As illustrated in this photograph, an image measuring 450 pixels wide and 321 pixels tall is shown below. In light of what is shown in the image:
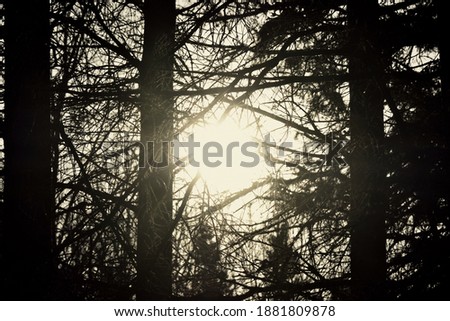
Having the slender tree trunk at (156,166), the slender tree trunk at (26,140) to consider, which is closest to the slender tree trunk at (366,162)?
the slender tree trunk at (156,166)

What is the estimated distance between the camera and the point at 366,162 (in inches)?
232

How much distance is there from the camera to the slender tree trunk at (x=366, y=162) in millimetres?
5473

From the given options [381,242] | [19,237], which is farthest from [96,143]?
[381,242]

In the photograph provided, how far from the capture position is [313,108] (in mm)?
7488

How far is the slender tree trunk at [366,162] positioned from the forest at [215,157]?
0.07ft

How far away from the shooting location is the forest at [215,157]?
17.7 ft

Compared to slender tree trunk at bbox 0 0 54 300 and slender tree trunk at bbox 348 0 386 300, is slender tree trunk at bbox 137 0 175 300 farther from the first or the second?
slender tree trunk at bbox 348 0 386 300

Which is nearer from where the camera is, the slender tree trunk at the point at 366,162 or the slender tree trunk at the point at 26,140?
the slender tree trunk at the point at 366,162

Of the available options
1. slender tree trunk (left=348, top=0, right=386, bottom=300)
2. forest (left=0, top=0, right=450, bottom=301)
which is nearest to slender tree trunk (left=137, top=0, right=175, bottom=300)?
forest (left=0, top=0, right=450, bottom=301)

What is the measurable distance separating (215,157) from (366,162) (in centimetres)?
141

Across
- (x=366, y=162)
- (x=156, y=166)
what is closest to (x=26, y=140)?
(x=156, y=166)

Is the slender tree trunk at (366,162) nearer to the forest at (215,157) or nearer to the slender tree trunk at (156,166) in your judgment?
the forest at (215,157)

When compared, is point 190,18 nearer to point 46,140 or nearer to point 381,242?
point 46,140

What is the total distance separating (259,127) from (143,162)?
120 centimetres
